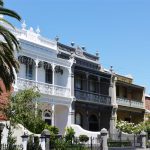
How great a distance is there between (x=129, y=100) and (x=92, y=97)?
26.7ft

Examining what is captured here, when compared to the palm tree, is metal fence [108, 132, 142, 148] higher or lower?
lower

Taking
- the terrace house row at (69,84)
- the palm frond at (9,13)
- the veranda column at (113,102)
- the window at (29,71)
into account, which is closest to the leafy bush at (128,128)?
the veranda column at (113,102)

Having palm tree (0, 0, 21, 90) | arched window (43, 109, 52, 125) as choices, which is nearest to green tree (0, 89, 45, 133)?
palm tree (0, 0, 21, 90)

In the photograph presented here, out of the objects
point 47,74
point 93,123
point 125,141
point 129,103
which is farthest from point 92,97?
point 129,103

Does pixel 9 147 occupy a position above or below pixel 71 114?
below

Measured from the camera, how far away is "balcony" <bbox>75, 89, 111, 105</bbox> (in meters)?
42.9

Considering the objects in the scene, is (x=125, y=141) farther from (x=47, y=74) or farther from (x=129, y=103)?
(x=129, y=103)

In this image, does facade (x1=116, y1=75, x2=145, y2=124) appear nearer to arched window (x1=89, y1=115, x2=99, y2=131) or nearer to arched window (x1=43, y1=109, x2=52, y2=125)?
arched window (x1=89, y1=115, x2=99, y2=131)

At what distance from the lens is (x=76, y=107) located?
42781 millimetres

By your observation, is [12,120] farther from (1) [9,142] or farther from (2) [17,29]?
(2) [17,29]

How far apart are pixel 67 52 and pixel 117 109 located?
1012 centimetres

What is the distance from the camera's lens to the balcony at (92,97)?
42.9 m

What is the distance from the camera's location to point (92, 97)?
44.8 meters

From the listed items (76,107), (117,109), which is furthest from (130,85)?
(76,107)
